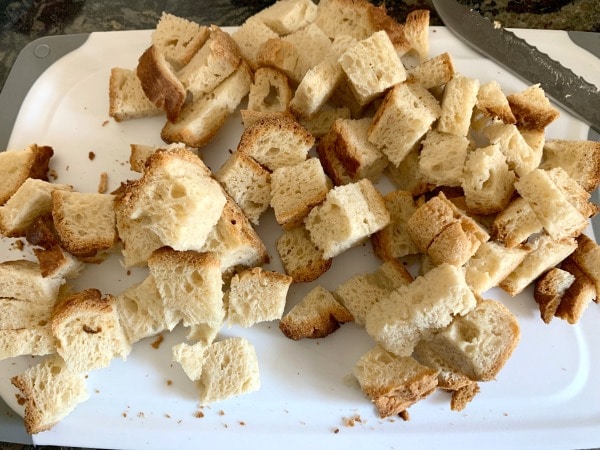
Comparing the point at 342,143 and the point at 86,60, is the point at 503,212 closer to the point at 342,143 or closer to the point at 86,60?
the point at 342,143

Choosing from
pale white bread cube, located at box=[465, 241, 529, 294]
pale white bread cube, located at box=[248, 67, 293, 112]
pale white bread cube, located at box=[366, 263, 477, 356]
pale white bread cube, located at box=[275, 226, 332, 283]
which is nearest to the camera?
pale white bread cube, located at box=[366, 263, 477, 356]

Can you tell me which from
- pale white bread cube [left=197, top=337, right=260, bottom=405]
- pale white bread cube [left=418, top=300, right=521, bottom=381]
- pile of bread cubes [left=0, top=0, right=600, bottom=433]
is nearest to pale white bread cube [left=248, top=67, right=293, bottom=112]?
pile of bread cubes [left=0, top=0, right=600, bottom=433]

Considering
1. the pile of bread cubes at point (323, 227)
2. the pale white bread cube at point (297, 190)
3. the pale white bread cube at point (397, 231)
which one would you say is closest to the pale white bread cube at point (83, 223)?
the pile of bread cubes at point (323, 227)

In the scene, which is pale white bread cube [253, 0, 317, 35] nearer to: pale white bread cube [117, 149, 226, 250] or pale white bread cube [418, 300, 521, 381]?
pale white bread cube [117, 149, 226, 250]

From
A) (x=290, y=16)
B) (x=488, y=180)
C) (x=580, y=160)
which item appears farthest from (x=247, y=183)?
(x=580, y=160)

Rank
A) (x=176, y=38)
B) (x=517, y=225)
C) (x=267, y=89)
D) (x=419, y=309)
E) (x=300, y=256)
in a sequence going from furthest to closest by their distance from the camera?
(x=176, y=38) < (x=267, y=89) < (x=300, y=256) < (x=517, y=225) < (x=419, y=309)

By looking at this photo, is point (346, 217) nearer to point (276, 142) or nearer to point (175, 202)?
point (276, 142)
